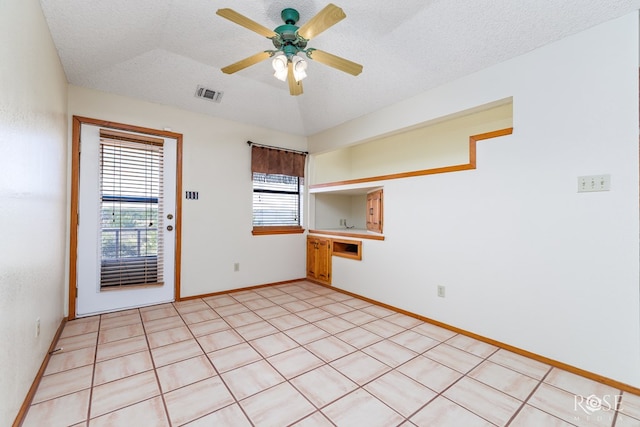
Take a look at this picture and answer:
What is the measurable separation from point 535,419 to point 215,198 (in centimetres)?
378

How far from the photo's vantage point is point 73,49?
2.45 meters

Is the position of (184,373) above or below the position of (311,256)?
below

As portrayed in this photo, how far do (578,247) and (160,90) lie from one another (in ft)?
14.2

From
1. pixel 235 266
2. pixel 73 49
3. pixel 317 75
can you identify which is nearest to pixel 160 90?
pixel 73 49

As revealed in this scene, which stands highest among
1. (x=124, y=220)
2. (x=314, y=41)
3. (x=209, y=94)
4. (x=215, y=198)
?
(x=314, y=41)

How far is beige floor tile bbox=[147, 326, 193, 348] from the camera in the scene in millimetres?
2465

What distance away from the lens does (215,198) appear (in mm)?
3869

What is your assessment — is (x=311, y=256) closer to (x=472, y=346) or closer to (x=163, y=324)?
(x=163, y=324)

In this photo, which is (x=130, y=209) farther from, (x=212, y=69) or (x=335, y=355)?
(x=335, y=355)

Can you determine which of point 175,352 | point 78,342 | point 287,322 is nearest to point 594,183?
point 287,322

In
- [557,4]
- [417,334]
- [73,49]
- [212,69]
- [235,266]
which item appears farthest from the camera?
[235,266]

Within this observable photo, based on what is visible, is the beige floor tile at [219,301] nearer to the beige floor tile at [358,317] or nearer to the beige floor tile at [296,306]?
the beige floor tile at [296,306]

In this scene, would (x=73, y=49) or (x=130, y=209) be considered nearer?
(x=73, y=49)

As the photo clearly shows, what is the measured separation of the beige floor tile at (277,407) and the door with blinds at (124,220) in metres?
2.37
